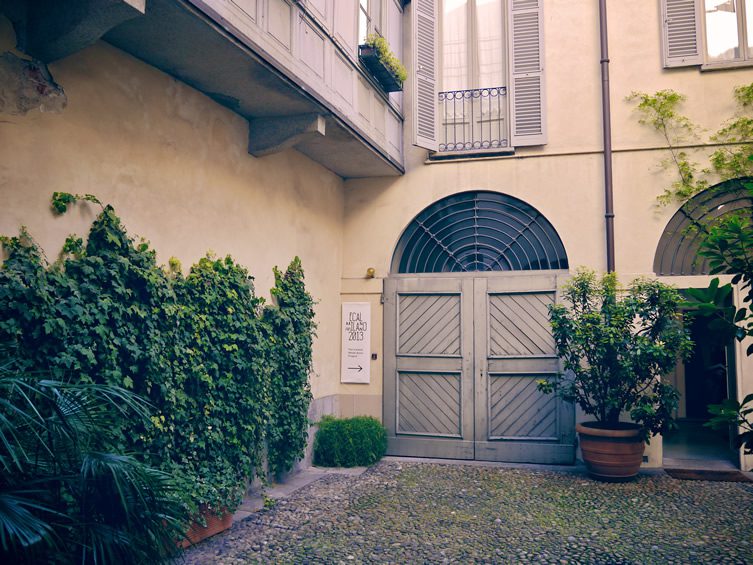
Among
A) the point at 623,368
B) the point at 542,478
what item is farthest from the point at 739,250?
the point at 542,478

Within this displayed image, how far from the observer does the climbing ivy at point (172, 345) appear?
3.74 m

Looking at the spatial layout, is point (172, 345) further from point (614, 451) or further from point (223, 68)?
point (614, 451)

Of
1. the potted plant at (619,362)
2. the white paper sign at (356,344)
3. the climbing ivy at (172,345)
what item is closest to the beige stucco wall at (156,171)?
the climbing ivy at (172,345)

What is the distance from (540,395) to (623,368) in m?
1.47

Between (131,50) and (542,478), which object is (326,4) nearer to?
(131,50)

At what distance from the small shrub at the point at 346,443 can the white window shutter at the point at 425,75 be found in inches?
153

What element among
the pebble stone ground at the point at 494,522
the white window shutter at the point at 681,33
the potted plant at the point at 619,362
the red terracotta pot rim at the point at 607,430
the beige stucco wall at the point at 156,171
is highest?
the white window shutter at the point at 681,33

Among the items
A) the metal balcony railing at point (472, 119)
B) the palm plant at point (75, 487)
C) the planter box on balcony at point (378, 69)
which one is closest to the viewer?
the palm plant at point (75, 487)

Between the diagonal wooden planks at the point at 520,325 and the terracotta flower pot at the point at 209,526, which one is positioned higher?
the diagonal wooden planks at the point at 520,325

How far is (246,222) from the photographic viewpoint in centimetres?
639

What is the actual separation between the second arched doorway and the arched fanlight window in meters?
1.27

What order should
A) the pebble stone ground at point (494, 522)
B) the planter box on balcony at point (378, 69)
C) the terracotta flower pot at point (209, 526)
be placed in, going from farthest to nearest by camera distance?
the planter box on balcony at point (378, 69) → the terracotta flower pot at point (209, 526) → the pebble stone ground at point (494, 522)

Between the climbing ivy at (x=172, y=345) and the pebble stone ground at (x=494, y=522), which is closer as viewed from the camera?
the climbing ivy at (x=172, y=345)

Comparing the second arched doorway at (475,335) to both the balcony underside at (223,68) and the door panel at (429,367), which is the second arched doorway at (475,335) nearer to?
the door panel at (429,367)
